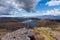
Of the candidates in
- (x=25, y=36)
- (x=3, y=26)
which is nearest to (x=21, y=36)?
(x=25, y=36)

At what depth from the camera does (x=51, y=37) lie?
14406mm

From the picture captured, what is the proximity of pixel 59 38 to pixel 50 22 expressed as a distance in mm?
48768

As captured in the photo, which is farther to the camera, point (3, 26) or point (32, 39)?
point (3, 26)

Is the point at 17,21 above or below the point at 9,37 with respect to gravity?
below

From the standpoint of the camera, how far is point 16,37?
41.0 ft

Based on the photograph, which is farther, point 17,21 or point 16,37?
point 17,21

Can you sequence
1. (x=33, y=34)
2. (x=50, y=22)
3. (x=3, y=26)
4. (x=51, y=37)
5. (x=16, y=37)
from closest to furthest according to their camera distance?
(x=16, y=37) → (x=33, y=34) → (x=51, y=37) → (x=50, y=22) → (x=3, y=26)

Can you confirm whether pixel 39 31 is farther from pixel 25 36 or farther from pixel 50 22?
pixel 50 22

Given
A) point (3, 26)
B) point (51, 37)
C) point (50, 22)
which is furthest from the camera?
point (3, 26)

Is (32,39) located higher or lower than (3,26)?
higher

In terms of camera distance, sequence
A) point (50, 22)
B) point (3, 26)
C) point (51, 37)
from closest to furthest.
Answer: point (51, 37), point (50, 22), point (3, 26)

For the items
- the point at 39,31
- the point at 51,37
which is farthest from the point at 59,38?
the point at 39,31

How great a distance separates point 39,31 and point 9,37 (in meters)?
3.26

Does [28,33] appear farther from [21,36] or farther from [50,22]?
[50,22]
